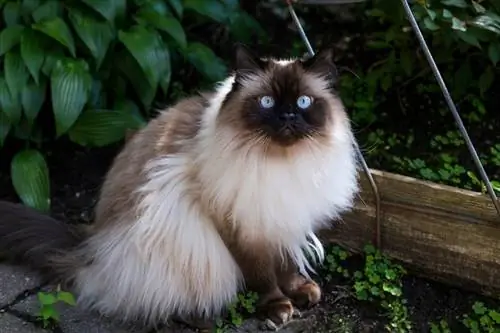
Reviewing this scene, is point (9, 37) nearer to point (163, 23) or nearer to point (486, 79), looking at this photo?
point (163, 23)

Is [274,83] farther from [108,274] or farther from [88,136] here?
[88,136]

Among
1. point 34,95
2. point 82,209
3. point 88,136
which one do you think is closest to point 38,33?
point 34,95

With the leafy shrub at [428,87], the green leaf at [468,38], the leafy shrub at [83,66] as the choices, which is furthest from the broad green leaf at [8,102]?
the green leaf at [468,38]

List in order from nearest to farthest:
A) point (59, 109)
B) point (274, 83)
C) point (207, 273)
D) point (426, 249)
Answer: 1. point (274, 83)
2. point (207, 273)
3. point (426, 249)
4. point (59, 109)

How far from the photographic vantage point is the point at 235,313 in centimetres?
241

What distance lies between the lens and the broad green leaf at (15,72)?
2805mm

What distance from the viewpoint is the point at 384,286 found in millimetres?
2502

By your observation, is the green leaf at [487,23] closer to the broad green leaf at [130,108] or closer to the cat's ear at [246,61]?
the cat's ear at [246,61]

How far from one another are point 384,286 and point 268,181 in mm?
596

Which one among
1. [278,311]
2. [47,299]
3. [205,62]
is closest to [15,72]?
[205,62]

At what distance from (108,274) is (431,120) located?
4.73ft

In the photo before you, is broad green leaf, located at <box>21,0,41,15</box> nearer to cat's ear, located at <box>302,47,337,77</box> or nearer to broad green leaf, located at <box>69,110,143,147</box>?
broad green leaf, located at <box>69,110,143,147</box>

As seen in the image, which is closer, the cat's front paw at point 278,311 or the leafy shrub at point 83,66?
the cat's front paw at point 278,311

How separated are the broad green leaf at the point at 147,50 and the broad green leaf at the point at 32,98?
328 mm
